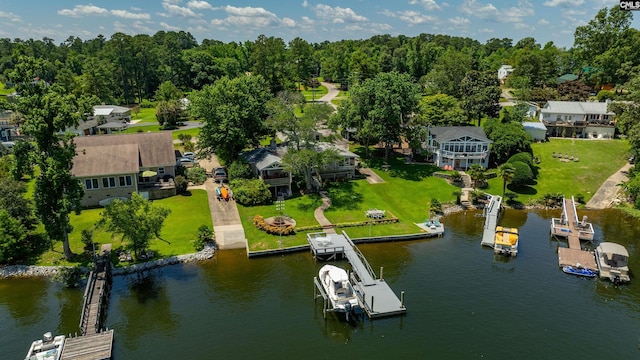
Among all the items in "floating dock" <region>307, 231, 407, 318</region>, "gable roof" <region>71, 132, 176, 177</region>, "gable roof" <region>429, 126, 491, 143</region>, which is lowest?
"floating dock" <region>307, 231, 407, 318</region>

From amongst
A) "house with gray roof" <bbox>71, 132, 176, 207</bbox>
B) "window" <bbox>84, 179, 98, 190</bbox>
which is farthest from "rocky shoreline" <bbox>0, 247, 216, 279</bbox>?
"window" <bbox>84, 179, 98, 190</bbox>

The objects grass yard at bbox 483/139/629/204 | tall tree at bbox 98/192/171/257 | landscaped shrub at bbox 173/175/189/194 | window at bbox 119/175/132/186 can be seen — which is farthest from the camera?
grass yard at bbox 483/139/629/204

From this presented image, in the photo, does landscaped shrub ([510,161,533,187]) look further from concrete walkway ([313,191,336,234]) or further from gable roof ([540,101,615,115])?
gable roof ([540,101,615,115])

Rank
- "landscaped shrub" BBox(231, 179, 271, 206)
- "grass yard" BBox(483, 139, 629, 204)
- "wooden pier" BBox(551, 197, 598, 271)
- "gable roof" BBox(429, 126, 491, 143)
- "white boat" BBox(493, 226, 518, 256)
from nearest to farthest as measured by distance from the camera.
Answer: "wooden pier" BBox(551, 197, 598, 271)
"white boat" BBox(493, 226, 518, 256)
"landscaped shrub" BBox(231, 179, 271, 206)
"grass yard" BBox(483, 139, 629, 204)
"gable roof" BBox(429, 126, 491, 143)

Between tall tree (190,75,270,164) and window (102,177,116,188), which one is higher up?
tall tree (190,75,270,164)

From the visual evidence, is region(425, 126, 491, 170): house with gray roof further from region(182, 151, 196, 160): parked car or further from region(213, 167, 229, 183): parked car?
region(182, 151, 196, 160): parked car

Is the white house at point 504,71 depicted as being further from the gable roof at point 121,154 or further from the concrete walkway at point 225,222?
the gable roof at point 121,154

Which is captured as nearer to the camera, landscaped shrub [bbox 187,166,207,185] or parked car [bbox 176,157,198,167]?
landscaped shrub [bbox 187,166,207,185]

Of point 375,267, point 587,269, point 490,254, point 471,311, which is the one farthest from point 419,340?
point 587,269
